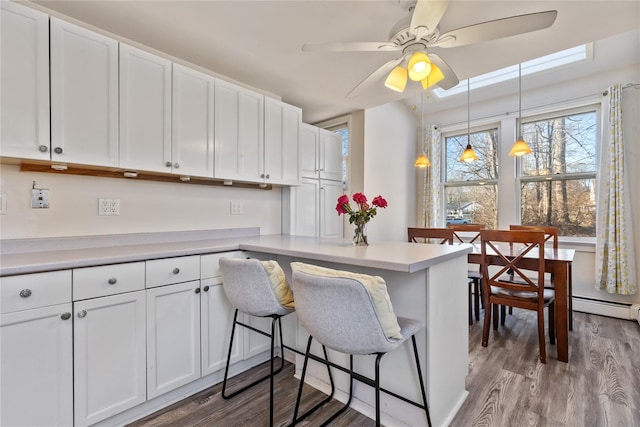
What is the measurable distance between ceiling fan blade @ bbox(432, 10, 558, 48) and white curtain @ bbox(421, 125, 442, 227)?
9.55ft

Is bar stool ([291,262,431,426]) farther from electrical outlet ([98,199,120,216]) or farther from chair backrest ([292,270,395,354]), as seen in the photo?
electrical outlet ([98,199,120,216])

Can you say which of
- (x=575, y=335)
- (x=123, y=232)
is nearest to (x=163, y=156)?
(x=123, y=232)

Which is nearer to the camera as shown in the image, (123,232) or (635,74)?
(123,232)

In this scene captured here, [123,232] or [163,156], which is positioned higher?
[163,156]

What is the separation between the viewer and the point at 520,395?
182 centimetres

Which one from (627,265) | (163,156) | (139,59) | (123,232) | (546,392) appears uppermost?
(139,59)

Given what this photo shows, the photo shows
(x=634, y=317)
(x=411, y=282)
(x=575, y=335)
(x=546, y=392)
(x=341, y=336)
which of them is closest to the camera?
(x=341, y=336)

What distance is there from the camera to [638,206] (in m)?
3.01

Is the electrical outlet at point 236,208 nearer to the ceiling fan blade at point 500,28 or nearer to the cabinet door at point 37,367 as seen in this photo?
the cabinet door at point 37,367

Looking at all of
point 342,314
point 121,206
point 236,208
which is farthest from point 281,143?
point 342,314

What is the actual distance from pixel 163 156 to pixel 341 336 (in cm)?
169

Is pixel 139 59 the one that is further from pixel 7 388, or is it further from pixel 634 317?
pixel 634 317

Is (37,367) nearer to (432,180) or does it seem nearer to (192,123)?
(192,123)

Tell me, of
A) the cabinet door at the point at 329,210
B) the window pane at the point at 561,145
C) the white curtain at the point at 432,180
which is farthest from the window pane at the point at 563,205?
the cabinet door at the point at 329,210
